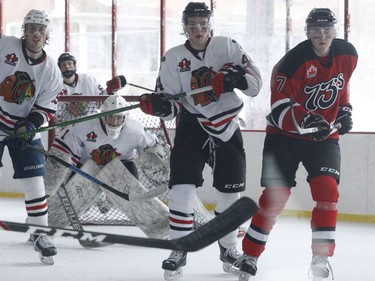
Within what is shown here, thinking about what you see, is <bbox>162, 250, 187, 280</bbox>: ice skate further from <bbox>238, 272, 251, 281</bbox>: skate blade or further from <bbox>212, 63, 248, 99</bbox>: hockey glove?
<bbox>212, 63, 248, 99</bbox>: hockey glove

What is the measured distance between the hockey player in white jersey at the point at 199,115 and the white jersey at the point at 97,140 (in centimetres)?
109

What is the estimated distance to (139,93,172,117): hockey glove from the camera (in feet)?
12.5

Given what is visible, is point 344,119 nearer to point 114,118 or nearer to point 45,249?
point 45,249

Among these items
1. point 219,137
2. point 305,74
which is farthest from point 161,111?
point 305,74

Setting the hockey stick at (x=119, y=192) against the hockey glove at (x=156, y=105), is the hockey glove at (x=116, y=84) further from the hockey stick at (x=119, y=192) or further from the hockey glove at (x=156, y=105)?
the hockey glove at (x=156, y=105)

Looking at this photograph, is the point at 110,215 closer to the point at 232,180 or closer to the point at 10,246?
the point at 10,246

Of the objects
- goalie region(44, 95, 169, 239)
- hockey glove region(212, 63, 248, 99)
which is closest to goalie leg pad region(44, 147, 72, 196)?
goalie region(44, 95, 169, 239)

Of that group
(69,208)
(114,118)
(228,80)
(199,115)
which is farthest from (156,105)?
(69,208)

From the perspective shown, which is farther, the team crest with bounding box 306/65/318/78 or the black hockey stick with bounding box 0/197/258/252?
the team crest with bounding box 306/65/318/78

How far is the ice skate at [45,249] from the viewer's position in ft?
13.5

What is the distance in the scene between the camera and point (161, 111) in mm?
3826

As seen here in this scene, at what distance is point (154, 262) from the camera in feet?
14.1

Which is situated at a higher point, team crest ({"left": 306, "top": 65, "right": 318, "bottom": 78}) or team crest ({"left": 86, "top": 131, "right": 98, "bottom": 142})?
team crest ({"left": 306, "top": 65, "right": 318, "bottom": 78})

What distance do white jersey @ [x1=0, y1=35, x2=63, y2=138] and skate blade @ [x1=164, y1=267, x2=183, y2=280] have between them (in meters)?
0.88
